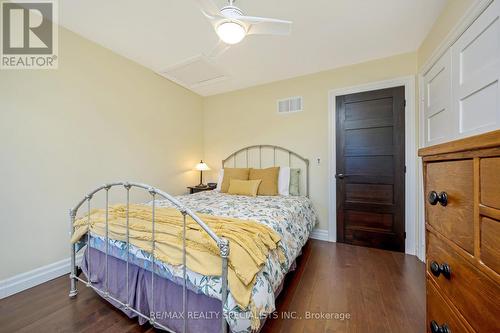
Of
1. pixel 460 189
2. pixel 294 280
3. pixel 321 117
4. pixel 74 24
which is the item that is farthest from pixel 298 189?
pixel 74 24

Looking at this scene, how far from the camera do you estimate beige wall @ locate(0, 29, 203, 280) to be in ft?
6.13

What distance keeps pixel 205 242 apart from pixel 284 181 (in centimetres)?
205

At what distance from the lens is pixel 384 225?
8.91ft

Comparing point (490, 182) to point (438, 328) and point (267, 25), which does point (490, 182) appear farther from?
point (267, 25)

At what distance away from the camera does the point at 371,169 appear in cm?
278

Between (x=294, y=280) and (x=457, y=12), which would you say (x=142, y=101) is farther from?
(x=457, y=12)

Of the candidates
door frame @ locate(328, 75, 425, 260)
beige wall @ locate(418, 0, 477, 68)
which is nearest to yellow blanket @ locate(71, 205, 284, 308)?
door frame @ locate(328, 75, 425, 260)

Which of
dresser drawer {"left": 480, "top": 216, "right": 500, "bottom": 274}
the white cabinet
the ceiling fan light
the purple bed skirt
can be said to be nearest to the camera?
dresser drawer {"left": 480, "top": 216, "right": 500, "bottom": 274}

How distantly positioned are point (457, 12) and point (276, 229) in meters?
2.33

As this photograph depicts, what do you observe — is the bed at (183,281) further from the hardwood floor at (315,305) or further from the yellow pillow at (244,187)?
the yellow pillow at (244,187)

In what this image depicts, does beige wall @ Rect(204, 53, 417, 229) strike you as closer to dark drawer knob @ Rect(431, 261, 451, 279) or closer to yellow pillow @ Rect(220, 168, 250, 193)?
yellow pillow @ Rect(220, 168, 250, 193)

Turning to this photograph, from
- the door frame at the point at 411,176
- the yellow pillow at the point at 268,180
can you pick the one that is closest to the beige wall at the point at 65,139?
the yellow pillow at the point at 268,180

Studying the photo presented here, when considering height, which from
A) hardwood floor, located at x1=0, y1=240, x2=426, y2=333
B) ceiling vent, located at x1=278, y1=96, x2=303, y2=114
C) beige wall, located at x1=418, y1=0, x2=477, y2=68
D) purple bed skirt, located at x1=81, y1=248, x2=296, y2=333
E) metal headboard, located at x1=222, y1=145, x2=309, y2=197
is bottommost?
hardwood floor, located at x1=0, y1=240, x2=426, y2=333

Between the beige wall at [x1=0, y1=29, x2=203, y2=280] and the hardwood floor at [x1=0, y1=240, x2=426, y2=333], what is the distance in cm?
51
